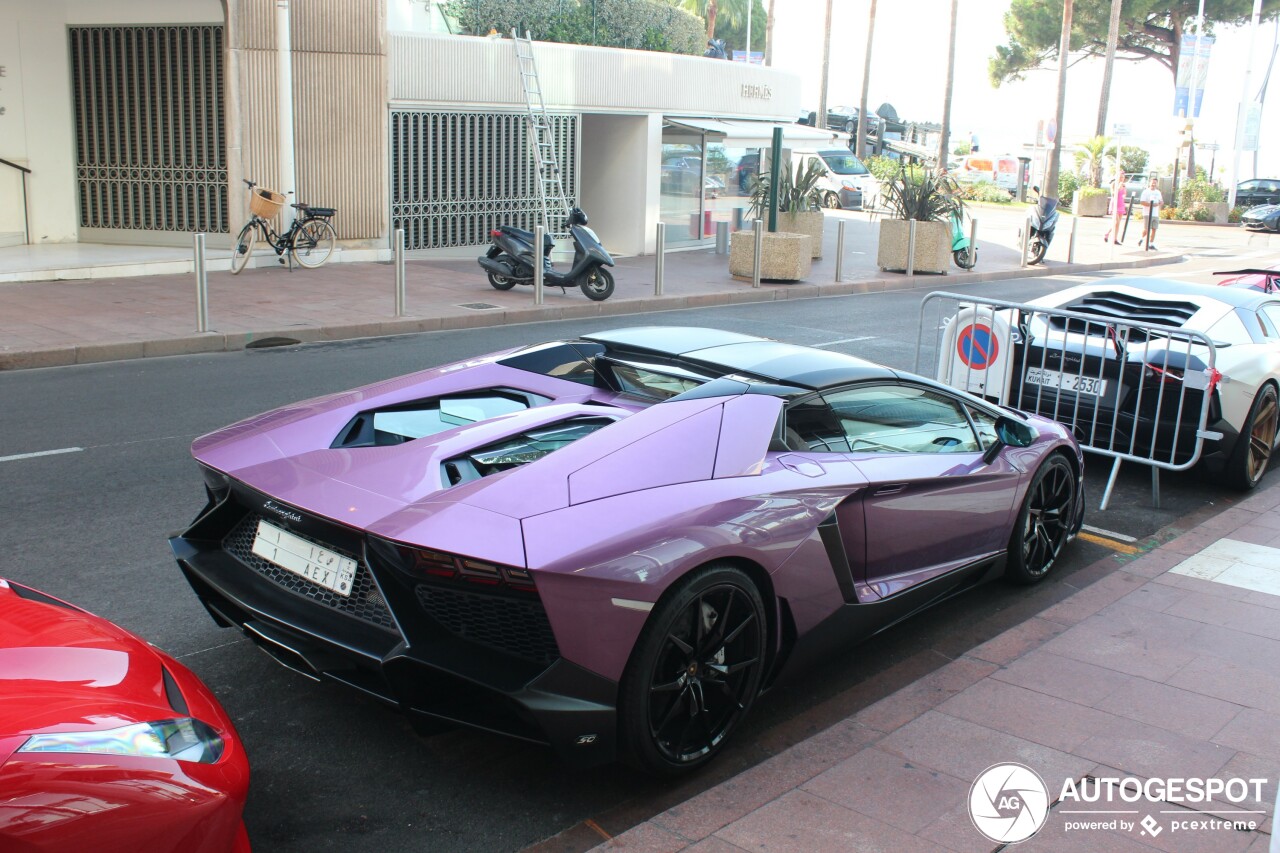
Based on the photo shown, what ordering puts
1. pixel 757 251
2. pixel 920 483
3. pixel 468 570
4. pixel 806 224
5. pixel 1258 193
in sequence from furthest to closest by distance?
pixel 1258 193
pixel 806 224
pixel 757 251
pixel 920 483
pixel 468 570

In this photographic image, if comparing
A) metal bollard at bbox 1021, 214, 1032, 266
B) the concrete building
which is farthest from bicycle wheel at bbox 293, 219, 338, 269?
metal bollard at bbox 1021, 214, 1032, 266

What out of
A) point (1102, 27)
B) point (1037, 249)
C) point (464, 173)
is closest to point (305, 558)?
point (464, 173)

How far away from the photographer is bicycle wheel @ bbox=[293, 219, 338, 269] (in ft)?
58.7

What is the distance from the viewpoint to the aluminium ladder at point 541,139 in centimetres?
2077

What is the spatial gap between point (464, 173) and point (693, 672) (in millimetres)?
17828

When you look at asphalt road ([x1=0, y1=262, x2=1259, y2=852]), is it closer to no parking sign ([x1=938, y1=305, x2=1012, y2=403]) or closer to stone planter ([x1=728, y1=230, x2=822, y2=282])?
no parking sign ([x1=938, y1=305, x2=1012, y2=403])

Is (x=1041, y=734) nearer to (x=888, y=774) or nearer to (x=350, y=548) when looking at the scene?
(x=888, y=774)

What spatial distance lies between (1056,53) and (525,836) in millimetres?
64717

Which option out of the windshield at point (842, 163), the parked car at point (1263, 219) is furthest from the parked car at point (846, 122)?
the parked car at point (1263, 219)

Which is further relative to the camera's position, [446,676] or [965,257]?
[965,257]

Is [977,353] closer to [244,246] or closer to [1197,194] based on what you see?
[244,246]

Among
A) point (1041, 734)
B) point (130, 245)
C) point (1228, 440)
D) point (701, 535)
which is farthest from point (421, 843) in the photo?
point (130, 245)

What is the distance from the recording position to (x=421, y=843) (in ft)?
11.7

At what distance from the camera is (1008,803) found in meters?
3.71
